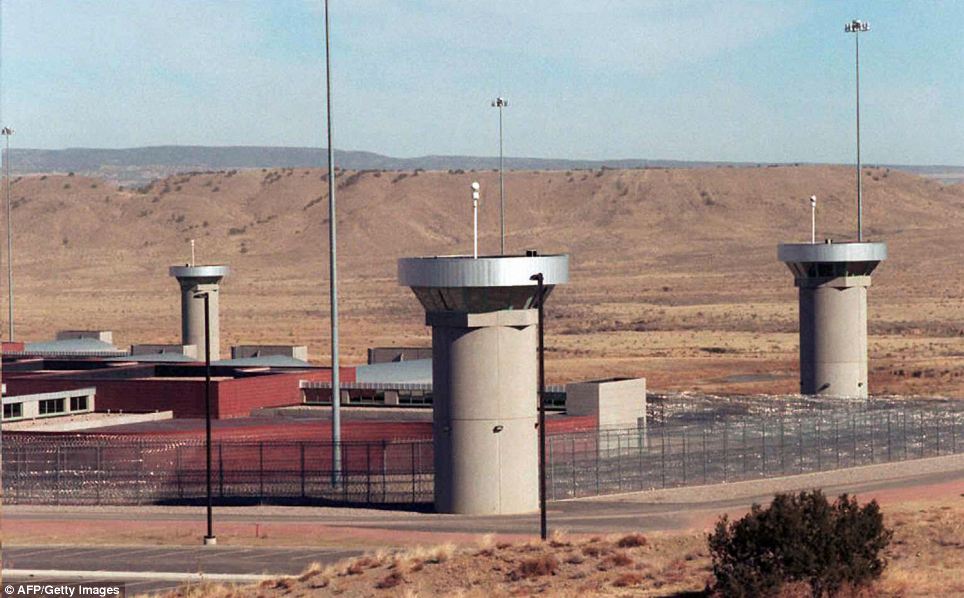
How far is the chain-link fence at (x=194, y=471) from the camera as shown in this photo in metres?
58.8

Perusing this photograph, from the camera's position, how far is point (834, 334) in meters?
80.2

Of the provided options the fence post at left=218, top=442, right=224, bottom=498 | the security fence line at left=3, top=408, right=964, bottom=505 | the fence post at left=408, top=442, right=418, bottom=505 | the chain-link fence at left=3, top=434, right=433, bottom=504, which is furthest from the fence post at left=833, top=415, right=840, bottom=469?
→ the fence post at left=218, top=442, right=224, bottom=498

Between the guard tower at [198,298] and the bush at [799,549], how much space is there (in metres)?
69.6

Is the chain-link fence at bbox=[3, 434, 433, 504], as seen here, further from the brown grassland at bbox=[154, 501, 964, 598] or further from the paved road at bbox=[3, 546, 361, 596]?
the brown grassland at bbox=[154, 501, 964, 598]

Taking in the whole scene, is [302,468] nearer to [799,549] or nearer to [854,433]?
[854,433]

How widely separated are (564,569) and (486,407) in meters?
15.3

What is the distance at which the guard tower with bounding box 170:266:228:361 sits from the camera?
326 ft

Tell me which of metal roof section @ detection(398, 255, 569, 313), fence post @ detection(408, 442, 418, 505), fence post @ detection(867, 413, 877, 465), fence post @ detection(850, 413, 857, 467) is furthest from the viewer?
fence post @ detection(867, 413, 877, 465)

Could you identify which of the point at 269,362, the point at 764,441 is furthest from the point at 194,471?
the point at 764,441

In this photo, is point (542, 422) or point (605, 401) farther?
point (605, 401)

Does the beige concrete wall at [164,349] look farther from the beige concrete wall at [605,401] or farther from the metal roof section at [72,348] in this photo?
the beige concrete wall at [605,401]

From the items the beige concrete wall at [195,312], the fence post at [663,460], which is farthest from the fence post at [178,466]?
the beige concrete wall at [195,312]

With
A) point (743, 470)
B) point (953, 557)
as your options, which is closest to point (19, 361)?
point (743, 470)

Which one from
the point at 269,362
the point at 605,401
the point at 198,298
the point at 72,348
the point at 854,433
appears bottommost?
the point at 854,433
